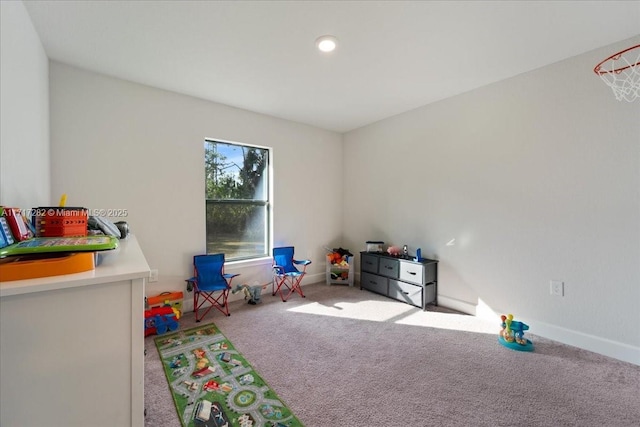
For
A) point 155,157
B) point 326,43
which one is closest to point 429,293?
point 326,43

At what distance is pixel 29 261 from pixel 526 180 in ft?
11.7

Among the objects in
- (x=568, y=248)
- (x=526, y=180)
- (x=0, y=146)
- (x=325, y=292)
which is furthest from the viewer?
(x=325, y=292)

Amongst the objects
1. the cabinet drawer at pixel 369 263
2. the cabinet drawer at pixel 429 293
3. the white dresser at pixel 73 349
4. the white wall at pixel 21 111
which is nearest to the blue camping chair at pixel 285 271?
the cabinet drawer at pixel 369 263

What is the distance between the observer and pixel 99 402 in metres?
0.82

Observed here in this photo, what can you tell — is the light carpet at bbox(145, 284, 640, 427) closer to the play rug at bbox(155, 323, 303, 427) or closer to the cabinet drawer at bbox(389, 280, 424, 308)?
the play rug at bbox(155, 323, 303, 427)

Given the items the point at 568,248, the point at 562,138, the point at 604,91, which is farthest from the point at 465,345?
the point at 604,91

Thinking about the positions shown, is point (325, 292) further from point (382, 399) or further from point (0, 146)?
point (0, 146)

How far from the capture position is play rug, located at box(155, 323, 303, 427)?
1627 millimetres

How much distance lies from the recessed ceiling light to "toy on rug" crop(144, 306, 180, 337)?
288cm

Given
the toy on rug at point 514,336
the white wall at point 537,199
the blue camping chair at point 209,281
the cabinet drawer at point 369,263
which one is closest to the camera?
the white wall at point 537,199

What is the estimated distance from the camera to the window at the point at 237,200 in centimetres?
353

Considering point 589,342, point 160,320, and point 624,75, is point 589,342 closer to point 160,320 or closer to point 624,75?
point 624,75

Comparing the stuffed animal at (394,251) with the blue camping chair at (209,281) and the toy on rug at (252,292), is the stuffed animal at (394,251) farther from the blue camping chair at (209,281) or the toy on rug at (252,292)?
the blue camping chair at (209,281)

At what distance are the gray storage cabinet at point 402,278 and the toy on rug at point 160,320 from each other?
99.8 inches
